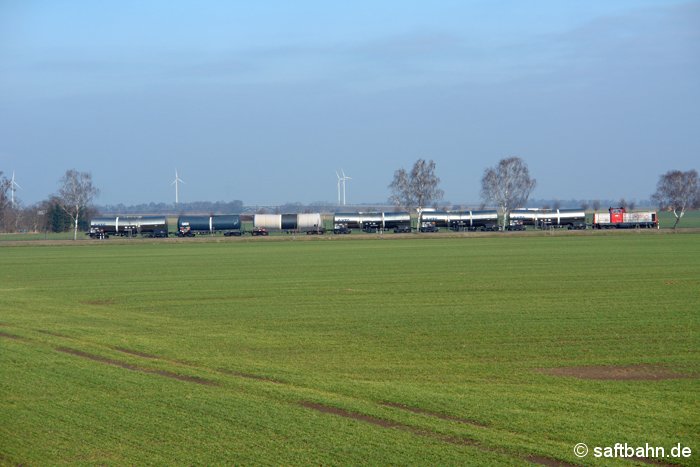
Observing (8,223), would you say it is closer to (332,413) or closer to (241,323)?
(241,323)

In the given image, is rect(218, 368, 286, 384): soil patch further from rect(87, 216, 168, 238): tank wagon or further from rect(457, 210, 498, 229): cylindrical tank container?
rect(457, 210, 498, 229): cylindrical tank container

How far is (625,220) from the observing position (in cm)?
11400

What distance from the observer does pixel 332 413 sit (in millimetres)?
14812

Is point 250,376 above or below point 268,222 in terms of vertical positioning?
below

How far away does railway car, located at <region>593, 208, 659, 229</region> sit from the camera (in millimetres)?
112688

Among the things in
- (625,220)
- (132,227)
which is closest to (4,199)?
(132,227)

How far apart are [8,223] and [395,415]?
15516cm

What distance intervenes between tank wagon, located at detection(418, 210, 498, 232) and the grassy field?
74.2m

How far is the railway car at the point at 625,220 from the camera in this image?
112688 mm

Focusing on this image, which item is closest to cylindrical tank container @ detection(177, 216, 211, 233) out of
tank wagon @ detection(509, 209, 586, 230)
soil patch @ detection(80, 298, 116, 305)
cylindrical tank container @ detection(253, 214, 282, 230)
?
cylindrical tank container @ detection(253, 214, 282, 230)

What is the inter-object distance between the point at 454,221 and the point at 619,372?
325 ft

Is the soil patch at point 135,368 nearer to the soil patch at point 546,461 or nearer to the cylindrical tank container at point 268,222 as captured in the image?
the soil patch at point 546,461

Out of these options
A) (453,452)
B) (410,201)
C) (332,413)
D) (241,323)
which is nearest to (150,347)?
(241,323)

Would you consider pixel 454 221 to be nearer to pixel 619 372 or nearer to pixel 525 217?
pixel 525 217
